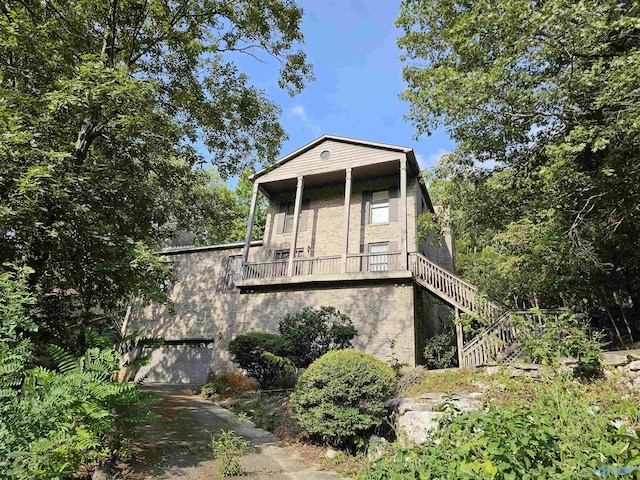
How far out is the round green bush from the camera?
259 inches

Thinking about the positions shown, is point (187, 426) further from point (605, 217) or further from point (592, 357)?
point (605, 217)

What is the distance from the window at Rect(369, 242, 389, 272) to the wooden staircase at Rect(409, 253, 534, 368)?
4.51 ft

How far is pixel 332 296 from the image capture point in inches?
529

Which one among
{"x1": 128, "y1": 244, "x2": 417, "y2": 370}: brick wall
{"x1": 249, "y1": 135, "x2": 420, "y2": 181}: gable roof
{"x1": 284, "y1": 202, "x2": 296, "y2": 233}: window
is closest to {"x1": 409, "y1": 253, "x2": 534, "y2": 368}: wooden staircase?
{"x1": 128, "y1": 244, "x2": 417, "y2": 370}: brick wall

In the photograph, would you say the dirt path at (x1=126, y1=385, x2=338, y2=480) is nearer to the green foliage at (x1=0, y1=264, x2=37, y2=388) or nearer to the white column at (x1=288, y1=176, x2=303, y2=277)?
the green foliage at (x1=0, y1=264, x2=37, y2=388)

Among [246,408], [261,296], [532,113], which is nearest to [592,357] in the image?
[532,113]

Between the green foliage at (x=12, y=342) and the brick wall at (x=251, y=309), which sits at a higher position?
the brick wall at (x=251, y=309)

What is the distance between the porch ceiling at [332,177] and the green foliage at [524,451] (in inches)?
500

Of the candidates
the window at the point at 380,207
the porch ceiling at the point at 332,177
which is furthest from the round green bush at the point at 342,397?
the porch ceiling at the point at 332,177

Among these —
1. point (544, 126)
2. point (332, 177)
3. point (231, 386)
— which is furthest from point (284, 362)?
point (544, 126)

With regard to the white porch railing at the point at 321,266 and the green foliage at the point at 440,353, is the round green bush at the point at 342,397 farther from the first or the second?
the white porch railing at the point at 321,266

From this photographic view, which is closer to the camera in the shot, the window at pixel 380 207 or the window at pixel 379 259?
the window at pixel 379 259

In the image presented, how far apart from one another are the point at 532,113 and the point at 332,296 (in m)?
8.69

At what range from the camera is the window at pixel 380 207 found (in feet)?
52.2
